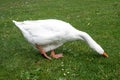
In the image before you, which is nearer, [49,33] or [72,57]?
[49,33]

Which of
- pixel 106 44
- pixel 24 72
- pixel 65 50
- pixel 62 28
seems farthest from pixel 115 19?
pixel 24 72

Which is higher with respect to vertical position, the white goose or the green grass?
the white goose

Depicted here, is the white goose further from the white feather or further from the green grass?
the green grass

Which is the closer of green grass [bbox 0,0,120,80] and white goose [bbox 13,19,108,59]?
green grass [bbox 0,0,120,80]

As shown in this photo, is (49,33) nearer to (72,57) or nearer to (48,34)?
(48,34)

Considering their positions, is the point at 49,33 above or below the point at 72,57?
above

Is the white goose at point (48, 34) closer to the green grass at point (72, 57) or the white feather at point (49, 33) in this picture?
the white feather at point (49, 33)

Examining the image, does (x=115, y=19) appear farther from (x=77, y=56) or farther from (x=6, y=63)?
(x=6, y=63)

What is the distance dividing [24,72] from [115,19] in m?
6.75

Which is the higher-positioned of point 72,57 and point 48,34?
point 48,34

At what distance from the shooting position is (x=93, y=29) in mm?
12945

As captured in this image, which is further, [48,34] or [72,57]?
[72,57]

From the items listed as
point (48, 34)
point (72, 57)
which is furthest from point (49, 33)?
point (72, 57)

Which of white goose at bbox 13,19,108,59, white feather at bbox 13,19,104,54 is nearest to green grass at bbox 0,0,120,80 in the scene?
white goose at bbox 13,19,108,59
